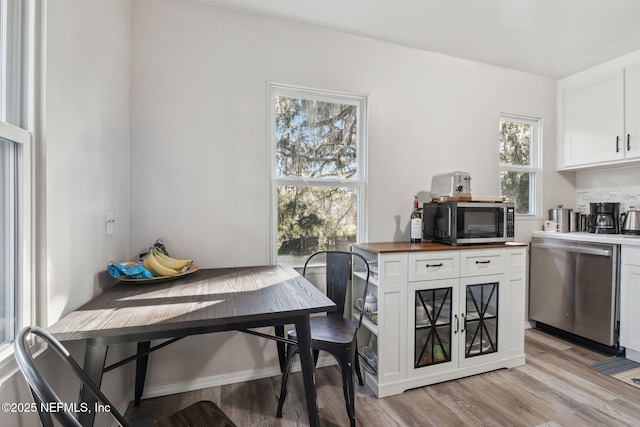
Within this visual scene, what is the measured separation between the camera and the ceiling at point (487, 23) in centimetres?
209

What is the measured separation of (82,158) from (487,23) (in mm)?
2726

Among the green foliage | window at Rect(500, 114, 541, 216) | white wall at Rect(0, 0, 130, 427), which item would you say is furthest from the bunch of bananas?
window at Rect(500, 114, 541, 216)

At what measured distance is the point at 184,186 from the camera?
2.06 meters

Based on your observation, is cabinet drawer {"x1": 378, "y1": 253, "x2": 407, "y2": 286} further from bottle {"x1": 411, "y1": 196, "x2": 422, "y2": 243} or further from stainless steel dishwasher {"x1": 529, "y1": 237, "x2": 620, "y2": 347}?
stainless steel dishwasher {"x1": 529, "y1": 237, "x2": 620, "y2": 347}

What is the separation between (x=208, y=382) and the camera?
2.09 meters

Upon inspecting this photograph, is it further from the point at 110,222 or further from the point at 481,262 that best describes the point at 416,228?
the point at 110,222

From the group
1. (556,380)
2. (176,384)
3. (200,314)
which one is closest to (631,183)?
(556,380)

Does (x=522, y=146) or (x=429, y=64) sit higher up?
(x=429, y=64)

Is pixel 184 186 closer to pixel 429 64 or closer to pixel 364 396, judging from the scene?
pixel 364 396

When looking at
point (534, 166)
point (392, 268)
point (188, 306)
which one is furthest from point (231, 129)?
point (534, 166)

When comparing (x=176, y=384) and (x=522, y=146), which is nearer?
(x=176, y=384)

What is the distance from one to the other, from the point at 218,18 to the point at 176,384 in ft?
8.08

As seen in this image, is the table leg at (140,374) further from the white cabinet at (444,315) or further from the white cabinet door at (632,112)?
the white cabinet door at (632,112)

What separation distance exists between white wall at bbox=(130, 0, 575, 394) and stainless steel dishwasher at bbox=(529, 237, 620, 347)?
56.0 inches
